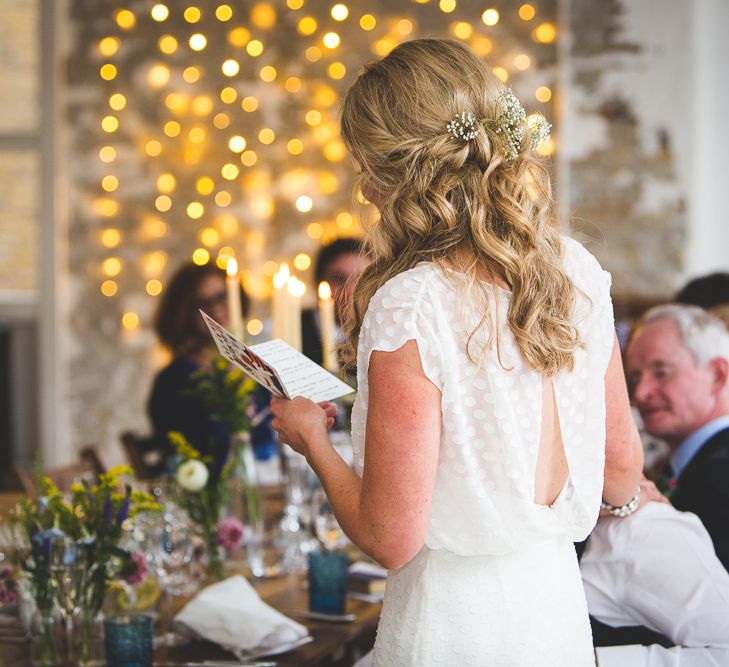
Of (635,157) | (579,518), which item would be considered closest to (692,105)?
(635,157)

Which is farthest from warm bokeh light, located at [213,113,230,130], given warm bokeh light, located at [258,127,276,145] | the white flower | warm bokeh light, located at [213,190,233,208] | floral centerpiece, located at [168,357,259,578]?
the white flower

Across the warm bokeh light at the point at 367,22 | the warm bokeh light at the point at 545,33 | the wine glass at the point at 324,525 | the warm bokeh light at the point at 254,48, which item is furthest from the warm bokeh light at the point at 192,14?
the wine glass at the point at 324,525

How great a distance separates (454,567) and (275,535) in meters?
1.27

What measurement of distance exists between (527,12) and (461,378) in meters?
4.28

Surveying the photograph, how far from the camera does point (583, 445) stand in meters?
1.55

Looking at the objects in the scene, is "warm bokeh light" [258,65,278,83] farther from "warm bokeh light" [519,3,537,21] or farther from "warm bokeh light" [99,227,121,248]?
"warm bokeh light" [519,3,537,21]

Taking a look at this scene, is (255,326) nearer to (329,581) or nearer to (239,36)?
(239,36)

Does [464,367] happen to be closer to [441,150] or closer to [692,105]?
[441,150]

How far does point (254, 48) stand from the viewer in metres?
5.50

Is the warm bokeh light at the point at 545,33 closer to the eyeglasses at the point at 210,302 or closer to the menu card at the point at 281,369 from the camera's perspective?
the eyeglasses at the point at 210,302

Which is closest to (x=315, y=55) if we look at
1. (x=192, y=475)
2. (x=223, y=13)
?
(x=223, y=13)

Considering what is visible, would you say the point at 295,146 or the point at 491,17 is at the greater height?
the point at 491,17

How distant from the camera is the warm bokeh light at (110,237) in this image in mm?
5629

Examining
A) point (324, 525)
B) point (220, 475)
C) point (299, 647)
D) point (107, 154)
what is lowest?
point (299, 647)
